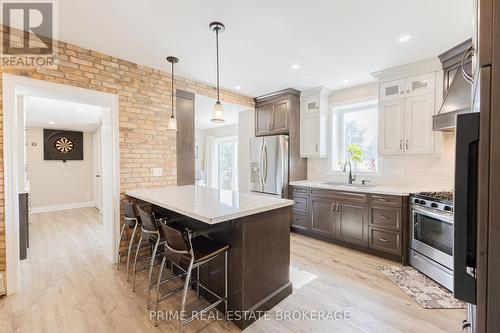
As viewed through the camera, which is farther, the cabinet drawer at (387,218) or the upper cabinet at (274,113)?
the upper cabinet at (274,113)

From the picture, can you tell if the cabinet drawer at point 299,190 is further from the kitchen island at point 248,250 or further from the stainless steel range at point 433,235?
the kitchen island at point 248,250

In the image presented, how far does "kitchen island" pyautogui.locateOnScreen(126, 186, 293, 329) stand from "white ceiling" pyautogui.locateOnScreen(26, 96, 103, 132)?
3.20 m

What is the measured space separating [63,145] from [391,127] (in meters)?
8.10

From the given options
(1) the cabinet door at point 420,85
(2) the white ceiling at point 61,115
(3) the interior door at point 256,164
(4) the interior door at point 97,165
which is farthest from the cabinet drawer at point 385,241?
(4) the interior door at point 97,165

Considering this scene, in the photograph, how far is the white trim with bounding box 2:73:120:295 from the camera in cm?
227

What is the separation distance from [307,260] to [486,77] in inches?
117

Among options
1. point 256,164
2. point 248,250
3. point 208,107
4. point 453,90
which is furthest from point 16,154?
point 453,90

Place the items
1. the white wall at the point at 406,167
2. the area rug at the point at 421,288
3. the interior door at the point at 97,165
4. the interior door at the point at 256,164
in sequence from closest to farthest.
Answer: the area rug at the point at 421,288 → the white wall at the point at 406,167 → the interior door at the point at 256,164 → the interior door at the point at 97,165

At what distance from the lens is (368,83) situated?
3.92m

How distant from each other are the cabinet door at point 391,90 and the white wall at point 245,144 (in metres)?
2.48

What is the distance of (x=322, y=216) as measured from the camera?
3848 mm

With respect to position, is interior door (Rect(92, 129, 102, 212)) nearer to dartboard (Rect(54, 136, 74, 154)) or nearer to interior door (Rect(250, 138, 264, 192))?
dartboard (Rect(54, 136, 74, 154))

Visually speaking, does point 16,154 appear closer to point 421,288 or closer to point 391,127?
point 421,288

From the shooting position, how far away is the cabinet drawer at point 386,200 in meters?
3.04
